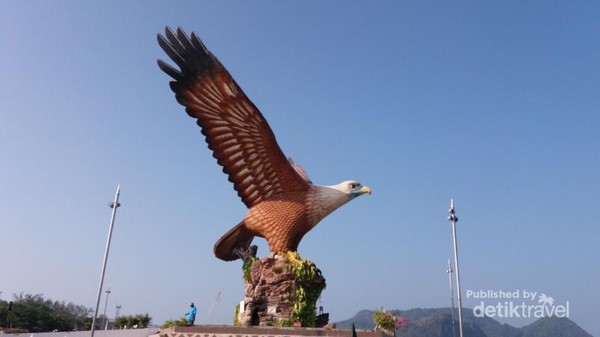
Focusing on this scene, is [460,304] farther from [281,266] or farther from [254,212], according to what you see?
[254,212]

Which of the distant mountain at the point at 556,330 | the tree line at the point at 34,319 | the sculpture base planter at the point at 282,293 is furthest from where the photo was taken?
the distant mountain at the point at 556,330

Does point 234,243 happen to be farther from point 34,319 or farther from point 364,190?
point 34,319

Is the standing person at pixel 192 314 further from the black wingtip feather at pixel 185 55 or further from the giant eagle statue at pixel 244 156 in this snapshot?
the black wingtip feather at pixel 185 55

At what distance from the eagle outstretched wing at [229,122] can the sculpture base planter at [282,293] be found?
84.4 inches

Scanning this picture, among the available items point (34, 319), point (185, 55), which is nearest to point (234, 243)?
point (185, 55)

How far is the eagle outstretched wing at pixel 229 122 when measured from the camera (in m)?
13.7

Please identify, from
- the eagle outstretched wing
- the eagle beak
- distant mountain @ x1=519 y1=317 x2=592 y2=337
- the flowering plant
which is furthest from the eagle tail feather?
distant mountain @ x1=519 y1=317 x2=592 y2=337

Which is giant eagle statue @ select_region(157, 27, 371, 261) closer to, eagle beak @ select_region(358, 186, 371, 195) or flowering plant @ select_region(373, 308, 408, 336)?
eagle beak @ select_region(358, 186, 371, 195)

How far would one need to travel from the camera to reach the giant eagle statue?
13.7 meters

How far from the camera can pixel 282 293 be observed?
517 inches

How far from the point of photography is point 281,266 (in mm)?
13352

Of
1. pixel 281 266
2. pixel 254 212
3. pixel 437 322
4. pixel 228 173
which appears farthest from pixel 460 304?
pixel 437 322

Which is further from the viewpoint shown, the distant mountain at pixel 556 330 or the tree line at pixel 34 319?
the distant mountain at pixel 556 330

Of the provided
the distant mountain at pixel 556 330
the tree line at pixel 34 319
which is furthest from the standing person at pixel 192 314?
the distant mountain at pixel 556 330
